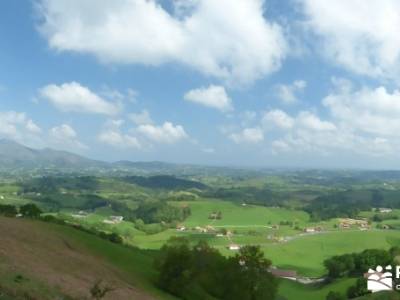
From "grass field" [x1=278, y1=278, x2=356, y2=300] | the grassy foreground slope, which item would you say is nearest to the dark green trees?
the grassy foreground slope

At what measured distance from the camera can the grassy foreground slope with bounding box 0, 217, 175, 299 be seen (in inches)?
1352

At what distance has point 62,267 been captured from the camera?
5203 cm

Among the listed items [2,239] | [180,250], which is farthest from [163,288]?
[2,239]

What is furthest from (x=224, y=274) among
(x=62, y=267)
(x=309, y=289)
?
(x=309, y=289)

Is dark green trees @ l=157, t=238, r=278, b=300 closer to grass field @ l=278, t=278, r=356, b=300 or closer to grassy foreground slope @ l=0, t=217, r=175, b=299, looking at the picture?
grassy foreground slope @ l=0, t=217, r=175, b=299

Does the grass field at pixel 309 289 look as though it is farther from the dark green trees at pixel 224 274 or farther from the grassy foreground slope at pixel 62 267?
the dark green trees at pixel 224 274

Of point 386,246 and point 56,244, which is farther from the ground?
point 56,244

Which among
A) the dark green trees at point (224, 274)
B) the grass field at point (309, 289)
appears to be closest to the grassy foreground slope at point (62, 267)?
the dark green trees at point (224, 274)

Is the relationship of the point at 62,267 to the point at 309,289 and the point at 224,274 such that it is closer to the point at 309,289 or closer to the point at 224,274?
the point at 224,274

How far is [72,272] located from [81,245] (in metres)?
28.5

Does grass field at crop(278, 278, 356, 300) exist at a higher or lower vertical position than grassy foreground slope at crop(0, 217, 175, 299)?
lower

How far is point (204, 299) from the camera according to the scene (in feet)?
226

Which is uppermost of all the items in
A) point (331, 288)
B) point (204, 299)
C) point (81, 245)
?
point (81, 245)

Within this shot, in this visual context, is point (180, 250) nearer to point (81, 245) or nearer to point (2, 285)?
point (81, 245)
